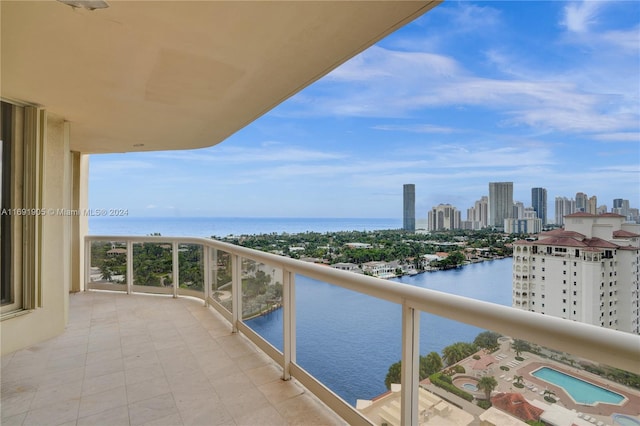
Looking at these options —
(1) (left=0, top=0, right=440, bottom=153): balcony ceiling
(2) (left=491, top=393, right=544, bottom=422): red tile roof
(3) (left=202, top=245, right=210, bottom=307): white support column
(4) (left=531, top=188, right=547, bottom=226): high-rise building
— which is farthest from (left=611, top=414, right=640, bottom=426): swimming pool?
(3) (left=202, top=245, right=210, bottom=307): white support column

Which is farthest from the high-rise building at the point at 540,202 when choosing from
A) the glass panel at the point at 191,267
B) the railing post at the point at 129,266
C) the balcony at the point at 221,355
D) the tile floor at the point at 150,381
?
the railing post at the point at 129,266

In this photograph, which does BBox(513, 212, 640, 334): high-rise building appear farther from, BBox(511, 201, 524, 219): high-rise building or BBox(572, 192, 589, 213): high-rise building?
BBox(511, 201, 524, 219): high-rise building

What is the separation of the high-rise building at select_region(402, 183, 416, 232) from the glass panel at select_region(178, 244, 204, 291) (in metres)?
3.56

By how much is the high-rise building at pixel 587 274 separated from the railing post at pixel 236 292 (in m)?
3.02

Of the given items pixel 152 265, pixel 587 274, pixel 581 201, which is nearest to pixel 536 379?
pixel 587 274

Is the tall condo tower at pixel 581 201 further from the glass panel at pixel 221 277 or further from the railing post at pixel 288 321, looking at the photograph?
the glass panel at pixel 221 277

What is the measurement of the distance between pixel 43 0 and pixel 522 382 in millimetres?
3280

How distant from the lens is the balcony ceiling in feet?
6.88

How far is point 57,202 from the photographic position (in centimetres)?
423

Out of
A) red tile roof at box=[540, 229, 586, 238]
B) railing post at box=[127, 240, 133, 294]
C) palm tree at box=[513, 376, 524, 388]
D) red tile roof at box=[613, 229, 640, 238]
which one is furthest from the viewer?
railing post at box=[127, 240, 133, 294]

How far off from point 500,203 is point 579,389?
3625 mm

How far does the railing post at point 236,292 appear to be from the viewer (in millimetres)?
4098

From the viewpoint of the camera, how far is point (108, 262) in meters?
6.54

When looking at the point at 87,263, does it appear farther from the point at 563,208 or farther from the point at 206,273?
the point at 563,208
